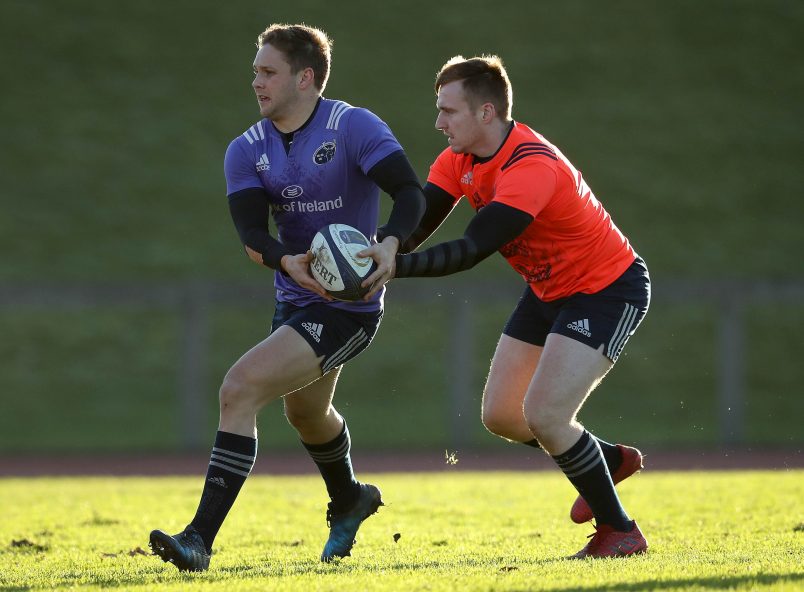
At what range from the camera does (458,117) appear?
20.6 feet

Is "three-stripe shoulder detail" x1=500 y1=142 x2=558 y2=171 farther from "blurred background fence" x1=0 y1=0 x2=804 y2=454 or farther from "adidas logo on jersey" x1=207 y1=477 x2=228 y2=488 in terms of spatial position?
"blurred background fence" x1=0 y1=0 x2=804 y2=454

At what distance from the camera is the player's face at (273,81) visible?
247 inches

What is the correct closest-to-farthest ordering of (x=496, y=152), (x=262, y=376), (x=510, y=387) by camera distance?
(x=262, y=376)
(x=496, y=152)
(x=510, y=387)

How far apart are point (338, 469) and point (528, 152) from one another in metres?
2.06

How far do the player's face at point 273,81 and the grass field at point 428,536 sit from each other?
88.9 inches

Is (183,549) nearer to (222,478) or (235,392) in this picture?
(222,478)

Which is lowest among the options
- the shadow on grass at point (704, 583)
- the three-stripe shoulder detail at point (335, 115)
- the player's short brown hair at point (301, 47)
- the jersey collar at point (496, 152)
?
the shadow on grass at point (704, 583)

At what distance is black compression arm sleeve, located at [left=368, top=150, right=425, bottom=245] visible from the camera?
612 cm

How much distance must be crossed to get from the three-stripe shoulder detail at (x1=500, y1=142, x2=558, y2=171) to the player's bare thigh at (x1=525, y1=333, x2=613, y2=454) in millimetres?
904

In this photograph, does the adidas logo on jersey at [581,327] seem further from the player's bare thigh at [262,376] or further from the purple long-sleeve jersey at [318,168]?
the player's bare thigh at [262,376]

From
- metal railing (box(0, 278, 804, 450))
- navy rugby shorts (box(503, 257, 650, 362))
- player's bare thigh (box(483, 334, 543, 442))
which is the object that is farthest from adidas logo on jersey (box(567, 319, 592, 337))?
metal railing (box(0, 278, 804, 450))

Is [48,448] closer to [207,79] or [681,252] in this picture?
[681,252]

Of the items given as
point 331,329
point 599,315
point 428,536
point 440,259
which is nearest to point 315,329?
point 331,329

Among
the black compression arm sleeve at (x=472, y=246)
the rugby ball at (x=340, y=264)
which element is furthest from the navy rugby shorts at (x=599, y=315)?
the rugby ball at (x=340, y=264)
